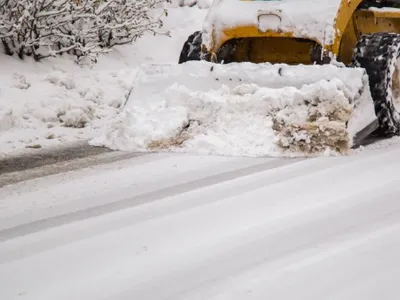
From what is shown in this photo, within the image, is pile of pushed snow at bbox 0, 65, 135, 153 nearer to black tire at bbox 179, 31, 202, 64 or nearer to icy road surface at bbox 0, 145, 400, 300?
black tire at bbox 179, 31, 202, 64

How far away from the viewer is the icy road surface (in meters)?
2.68

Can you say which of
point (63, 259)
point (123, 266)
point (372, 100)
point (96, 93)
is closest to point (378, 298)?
point (123, 266)

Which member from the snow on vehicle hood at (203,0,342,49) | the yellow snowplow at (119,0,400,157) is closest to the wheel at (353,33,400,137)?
the yellow snowplow at (119,0,400,157)

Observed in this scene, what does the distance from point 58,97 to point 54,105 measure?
240 millimetres

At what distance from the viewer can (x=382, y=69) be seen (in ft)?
16.7

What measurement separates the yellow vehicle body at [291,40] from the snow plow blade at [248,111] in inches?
19.2

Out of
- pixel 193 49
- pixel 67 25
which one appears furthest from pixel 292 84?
pixel 67 25

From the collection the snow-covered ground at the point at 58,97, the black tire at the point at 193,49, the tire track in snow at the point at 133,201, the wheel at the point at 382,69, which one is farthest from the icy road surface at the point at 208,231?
the black tire at the point at 193,49

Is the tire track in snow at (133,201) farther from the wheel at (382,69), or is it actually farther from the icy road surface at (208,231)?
the wheel at (382,69)

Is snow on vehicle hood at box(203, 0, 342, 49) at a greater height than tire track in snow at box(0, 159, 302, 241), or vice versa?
snow on vehicle hood at box(203, 0, 342, 49)

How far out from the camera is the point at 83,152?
17.0ft

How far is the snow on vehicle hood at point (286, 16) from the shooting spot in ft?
17.3

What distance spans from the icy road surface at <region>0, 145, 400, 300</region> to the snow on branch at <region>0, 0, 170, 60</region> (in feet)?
11.2

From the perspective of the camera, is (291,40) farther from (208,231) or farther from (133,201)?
(208,231)
